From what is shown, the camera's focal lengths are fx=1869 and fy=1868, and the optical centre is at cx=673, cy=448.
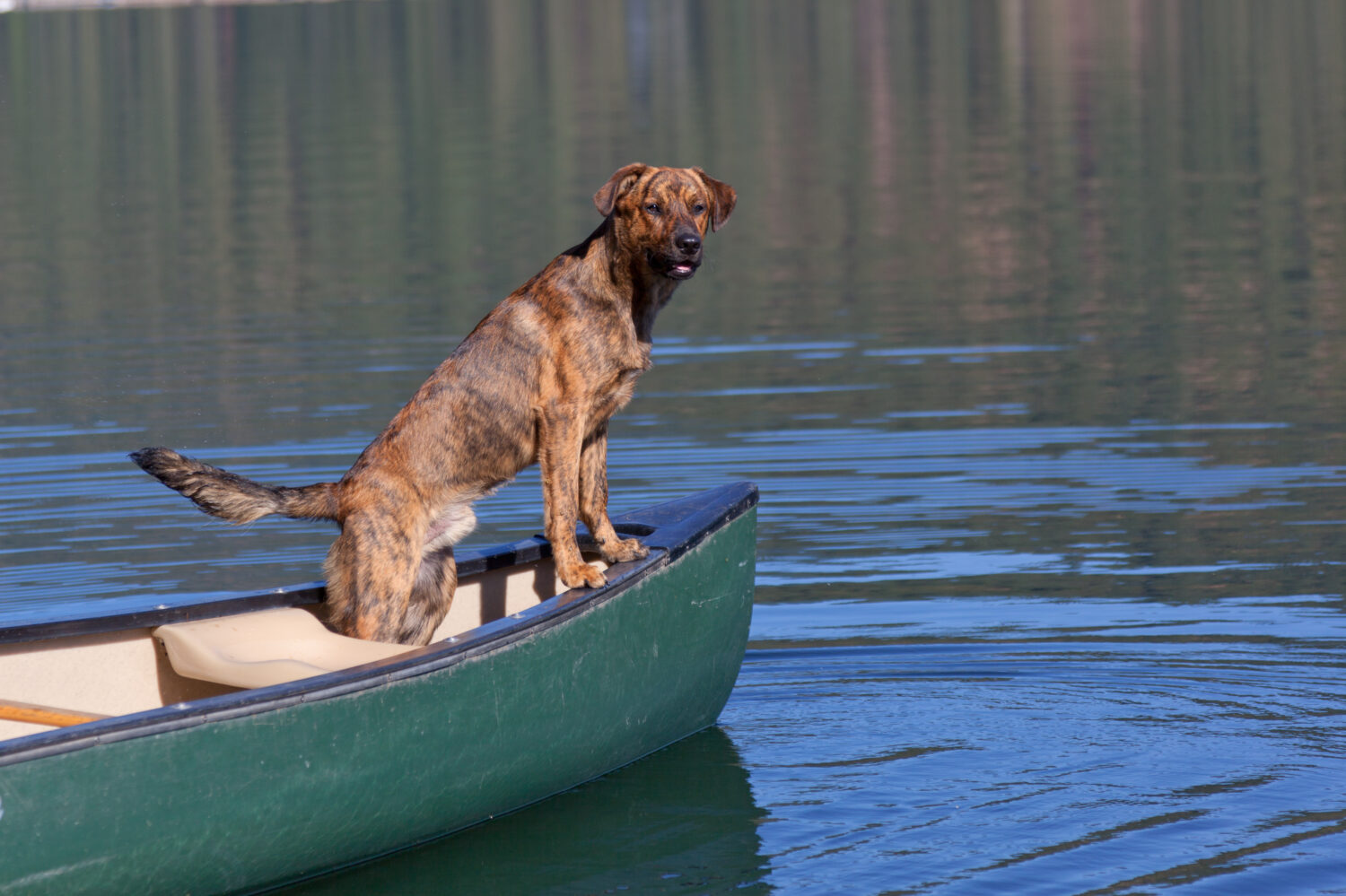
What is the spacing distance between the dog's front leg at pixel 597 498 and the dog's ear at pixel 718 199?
0.99 m

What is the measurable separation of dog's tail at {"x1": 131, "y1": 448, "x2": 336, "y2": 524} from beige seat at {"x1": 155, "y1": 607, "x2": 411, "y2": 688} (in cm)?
48

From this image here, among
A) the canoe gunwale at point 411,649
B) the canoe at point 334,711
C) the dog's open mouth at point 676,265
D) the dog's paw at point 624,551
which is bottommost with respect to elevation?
the canoe at point 334,711

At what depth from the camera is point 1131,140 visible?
29.5 m

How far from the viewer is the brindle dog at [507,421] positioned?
7.19m

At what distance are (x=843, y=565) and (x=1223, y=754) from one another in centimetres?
324

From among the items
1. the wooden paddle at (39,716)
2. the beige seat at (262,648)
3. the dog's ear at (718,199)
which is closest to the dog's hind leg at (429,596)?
the beige seat at (262,648)

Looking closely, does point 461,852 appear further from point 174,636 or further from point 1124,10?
point 1124,10

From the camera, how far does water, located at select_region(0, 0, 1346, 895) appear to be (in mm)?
7191

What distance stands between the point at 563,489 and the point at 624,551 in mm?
477

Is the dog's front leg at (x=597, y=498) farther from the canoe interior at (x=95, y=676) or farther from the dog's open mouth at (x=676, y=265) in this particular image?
the dog's open mouth at (x=676, y=265)

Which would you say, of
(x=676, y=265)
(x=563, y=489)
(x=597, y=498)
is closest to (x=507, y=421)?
(x=563, y=489)

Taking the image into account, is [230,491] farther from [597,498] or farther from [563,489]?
[597,498]

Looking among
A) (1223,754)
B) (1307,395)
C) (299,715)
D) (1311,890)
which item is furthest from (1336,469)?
(299,715)

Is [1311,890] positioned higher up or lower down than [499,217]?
lower down
